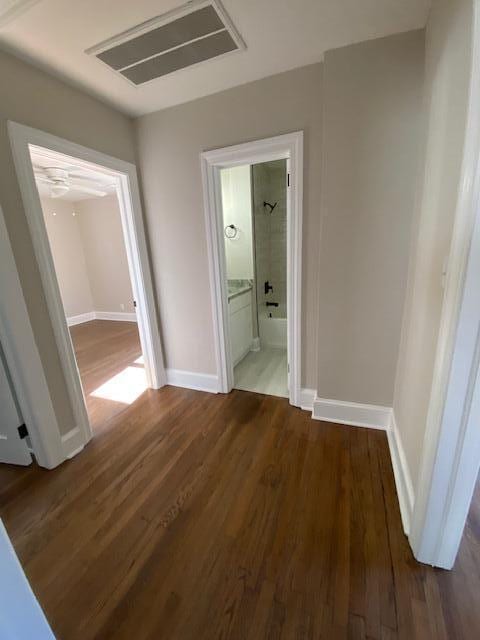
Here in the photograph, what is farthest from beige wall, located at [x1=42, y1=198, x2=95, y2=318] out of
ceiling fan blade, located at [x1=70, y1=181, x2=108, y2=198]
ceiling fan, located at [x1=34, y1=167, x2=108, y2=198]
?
ceiling fan, located at [x1=34, y1=167, x2=108, y2=198]

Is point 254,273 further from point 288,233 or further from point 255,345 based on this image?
point 288,233

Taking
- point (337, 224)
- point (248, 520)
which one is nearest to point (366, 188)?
point (337, 224)

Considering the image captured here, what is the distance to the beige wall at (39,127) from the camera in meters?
1.46

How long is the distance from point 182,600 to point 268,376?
6.46 ft

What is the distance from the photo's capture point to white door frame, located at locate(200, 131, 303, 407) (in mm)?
1853

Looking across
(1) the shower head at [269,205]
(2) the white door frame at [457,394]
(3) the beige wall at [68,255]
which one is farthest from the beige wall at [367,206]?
(3) the beige wall at [68,255]

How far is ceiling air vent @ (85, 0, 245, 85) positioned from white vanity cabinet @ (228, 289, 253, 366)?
1859 mm

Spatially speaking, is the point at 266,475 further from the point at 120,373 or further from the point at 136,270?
the point at 120,373

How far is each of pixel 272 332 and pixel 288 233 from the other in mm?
1887

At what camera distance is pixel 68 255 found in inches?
221

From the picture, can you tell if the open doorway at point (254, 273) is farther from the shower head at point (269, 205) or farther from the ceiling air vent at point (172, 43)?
the ceiling air vent at point (172, 43)

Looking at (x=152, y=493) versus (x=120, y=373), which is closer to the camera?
(x=152, y=493)

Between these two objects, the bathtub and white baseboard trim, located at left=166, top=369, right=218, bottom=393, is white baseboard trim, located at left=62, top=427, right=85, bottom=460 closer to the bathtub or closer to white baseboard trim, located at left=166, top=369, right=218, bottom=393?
white baseboard trim, located at left=166, top=369, right=218, bottom=393

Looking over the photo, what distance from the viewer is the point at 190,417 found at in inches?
88.0
